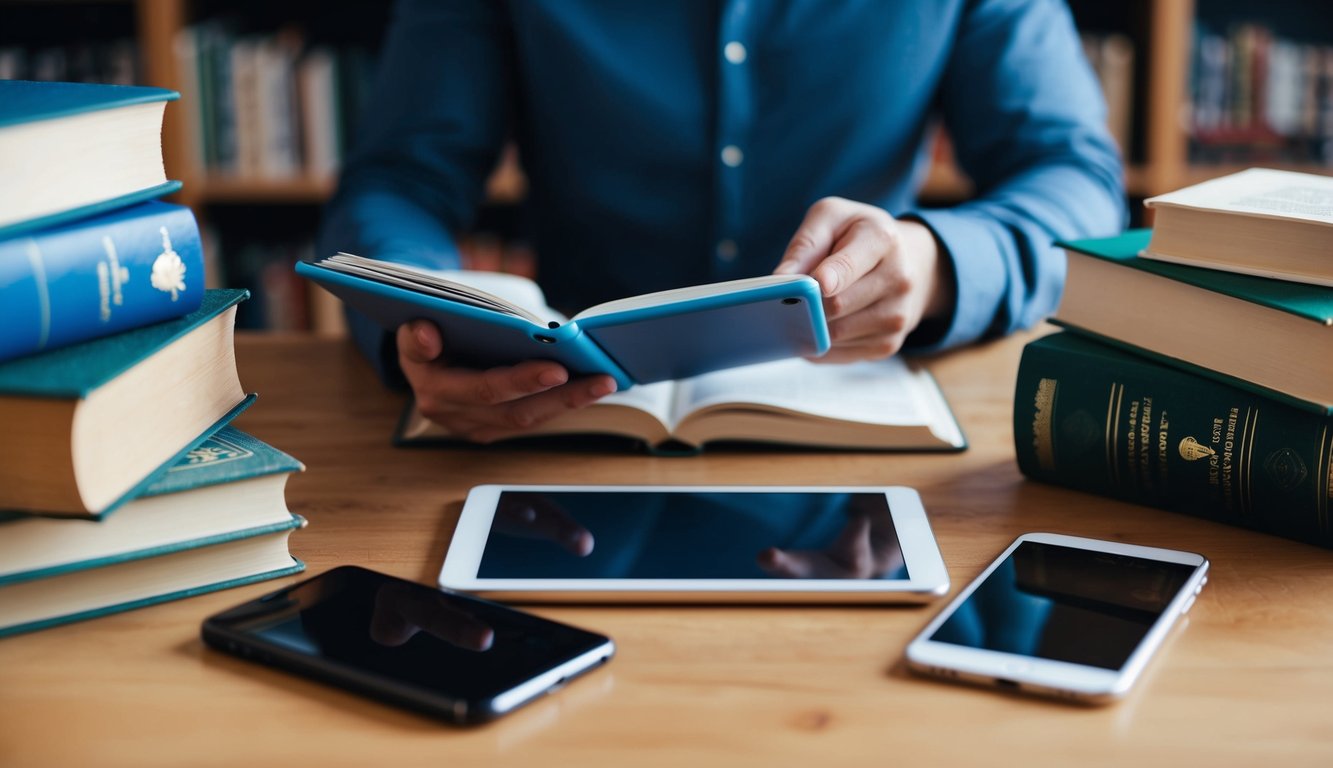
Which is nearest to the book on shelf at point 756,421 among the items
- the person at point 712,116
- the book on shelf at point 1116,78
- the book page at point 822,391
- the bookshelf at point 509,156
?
the book page at point 822,391

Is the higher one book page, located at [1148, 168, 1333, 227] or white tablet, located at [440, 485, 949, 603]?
book page, located at [1148, 168, 1333, 227]

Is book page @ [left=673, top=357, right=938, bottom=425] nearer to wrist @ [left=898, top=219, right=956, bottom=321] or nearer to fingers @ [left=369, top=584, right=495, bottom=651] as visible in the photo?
wrist @ [left=898, top=219, right=956, bottom=321]

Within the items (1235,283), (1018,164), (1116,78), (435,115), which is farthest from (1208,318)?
(1116,78)

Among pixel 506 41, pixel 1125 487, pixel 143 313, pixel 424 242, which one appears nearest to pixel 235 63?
pixel 506 41

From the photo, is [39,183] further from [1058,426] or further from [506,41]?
[506,41]

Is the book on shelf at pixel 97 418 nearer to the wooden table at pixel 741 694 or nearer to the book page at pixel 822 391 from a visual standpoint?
the wooden table at pixel 741 694

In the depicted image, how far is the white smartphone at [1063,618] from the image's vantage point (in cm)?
52

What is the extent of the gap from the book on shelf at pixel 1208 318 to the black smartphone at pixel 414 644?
38cm

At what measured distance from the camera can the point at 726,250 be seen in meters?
1.29

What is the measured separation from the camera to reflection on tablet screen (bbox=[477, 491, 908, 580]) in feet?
2.02

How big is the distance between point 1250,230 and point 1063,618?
0.26 meters

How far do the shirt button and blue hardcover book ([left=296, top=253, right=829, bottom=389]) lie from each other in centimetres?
49

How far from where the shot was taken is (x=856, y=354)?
35.5 inches

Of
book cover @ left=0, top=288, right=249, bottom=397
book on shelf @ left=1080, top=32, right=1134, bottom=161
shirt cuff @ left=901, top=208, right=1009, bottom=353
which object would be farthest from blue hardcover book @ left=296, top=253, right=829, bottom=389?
book on shelf @ left=1080, top=32, right=1134, bottom=161
